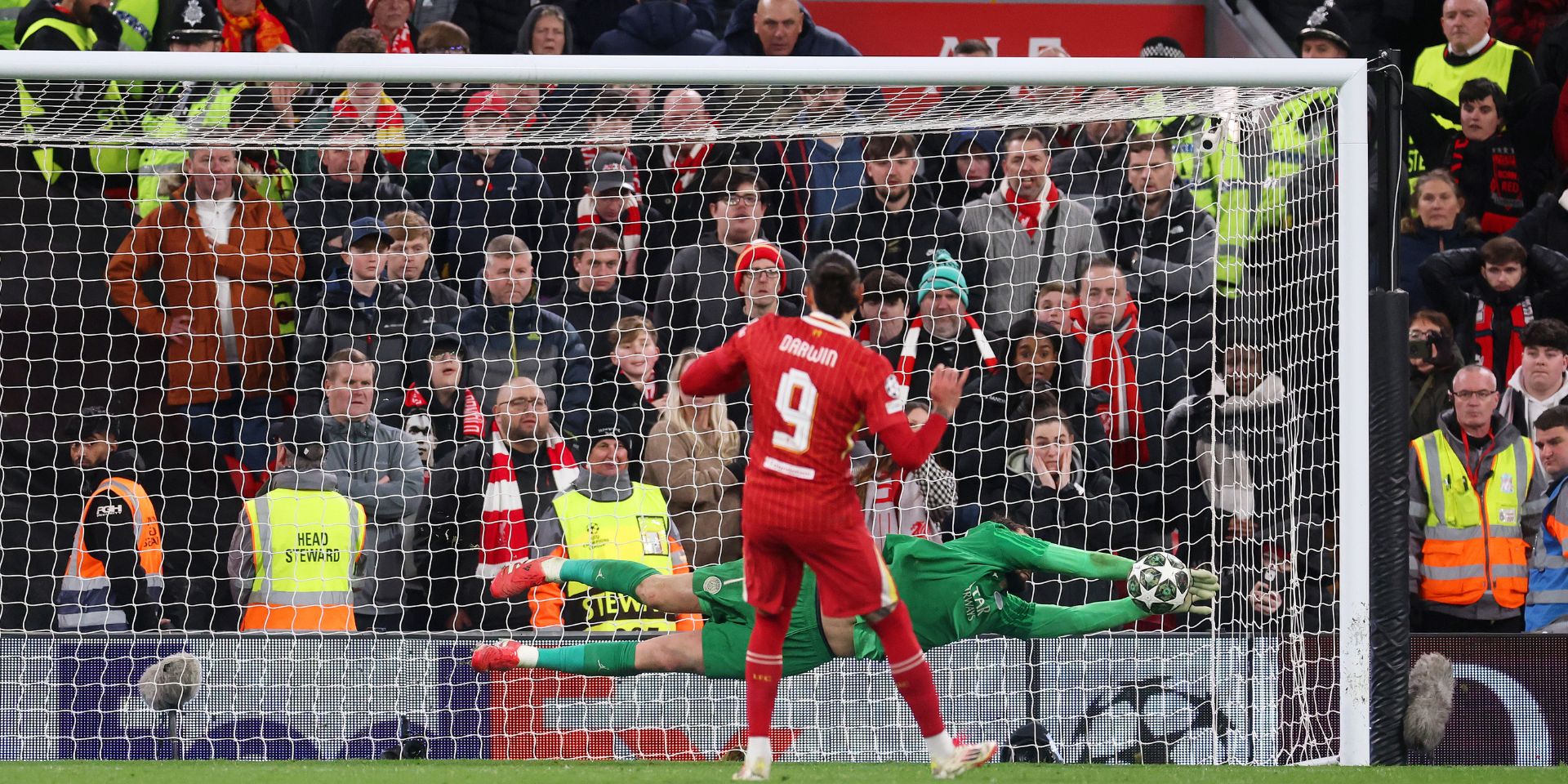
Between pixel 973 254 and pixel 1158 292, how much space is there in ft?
3.11

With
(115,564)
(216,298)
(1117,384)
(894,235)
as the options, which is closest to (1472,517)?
(1117,384)

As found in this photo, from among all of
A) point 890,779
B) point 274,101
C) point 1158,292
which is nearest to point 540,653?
point 890,779

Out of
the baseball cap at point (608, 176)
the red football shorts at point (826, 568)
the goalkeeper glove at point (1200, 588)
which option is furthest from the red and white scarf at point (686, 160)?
the red football shorts at point (826, 568)

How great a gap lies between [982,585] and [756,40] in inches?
149

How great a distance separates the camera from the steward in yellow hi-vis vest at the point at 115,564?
7453mm

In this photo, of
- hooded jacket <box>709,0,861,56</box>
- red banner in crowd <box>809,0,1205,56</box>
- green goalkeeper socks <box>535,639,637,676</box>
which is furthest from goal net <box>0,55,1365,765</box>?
red banner in crowd <box>809,0,1205,56</box>

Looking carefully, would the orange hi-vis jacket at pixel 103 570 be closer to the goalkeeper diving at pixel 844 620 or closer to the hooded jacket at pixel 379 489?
the hooded jacket at pixel 379 489

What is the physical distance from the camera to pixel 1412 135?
9.05 m

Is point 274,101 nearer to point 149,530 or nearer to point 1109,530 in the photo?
point 149,530

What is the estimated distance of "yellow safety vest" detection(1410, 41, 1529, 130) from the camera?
29.7ft

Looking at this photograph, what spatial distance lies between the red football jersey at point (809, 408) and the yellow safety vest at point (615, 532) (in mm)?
2261

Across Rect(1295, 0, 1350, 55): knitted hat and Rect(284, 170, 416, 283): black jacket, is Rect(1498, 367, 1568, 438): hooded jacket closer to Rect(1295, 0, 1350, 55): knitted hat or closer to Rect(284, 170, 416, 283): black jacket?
Rect(1295, 0, 1350, 55): knitted hat

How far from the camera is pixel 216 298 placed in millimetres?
8211

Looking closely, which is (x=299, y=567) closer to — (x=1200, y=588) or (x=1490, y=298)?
(x=1200, y=588)
